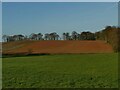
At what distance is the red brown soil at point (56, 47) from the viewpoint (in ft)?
147

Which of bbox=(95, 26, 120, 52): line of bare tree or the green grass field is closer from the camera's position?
the green grass field

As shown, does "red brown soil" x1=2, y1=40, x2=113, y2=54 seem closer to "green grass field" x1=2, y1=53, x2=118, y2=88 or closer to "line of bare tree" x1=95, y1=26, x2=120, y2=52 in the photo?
"line of bare tree" x1=95, y1=26, x2=120, y2=52

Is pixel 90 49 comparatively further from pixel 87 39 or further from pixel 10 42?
pixel 10 42

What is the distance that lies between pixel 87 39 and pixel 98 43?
7746 mm

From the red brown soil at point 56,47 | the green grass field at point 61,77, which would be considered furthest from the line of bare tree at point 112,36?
the green grass field at point 61,77

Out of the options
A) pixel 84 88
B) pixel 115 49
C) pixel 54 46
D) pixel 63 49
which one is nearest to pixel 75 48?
pixel 63 49

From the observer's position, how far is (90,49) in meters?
46.3

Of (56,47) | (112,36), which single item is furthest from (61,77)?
(56,47)

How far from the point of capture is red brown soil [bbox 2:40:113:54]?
45.0 metres

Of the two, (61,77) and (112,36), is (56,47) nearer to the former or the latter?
(112,36)

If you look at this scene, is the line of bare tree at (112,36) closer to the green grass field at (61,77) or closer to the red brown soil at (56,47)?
the red brown soil at (56,47)

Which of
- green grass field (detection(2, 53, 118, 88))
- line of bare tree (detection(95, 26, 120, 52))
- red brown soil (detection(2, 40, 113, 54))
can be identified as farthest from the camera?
red brown soil (detection(2, 40, 113, 54))

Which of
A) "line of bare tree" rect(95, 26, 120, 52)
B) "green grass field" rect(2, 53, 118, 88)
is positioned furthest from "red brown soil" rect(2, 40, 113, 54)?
"green grass field" rect(2, 53, 118, 88)

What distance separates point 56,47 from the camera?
50.3 m
